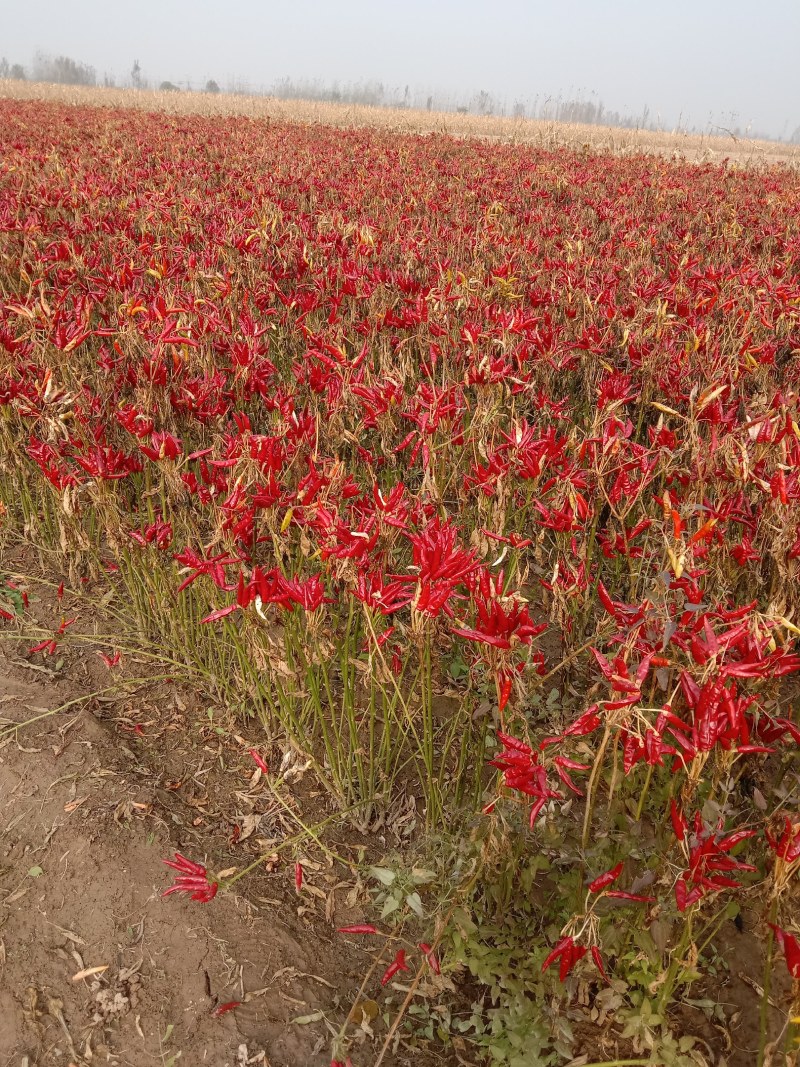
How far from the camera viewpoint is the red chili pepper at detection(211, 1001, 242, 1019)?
6.01 feet

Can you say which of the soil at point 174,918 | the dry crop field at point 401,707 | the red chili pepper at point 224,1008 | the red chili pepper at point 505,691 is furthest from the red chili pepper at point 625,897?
the red chili pepper at point 224,1008

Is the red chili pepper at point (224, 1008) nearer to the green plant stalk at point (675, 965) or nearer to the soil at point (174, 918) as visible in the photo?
the soil at point (174, 918)

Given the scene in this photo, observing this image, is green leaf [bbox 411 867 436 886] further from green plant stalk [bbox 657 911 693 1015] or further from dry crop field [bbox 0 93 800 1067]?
green plant stalk [bbox 657 911 693 1015]

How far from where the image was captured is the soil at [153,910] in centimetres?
181

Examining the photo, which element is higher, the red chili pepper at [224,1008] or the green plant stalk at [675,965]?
the green plant stalk at [675,965]

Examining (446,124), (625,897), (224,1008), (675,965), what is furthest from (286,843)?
(446,124)

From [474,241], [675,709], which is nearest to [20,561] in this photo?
[675,709]

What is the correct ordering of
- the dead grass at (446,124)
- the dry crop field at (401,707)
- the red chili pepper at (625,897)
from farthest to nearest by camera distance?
the dead grass at (446,124) → the dry crop field at (401,707) → the red chili pepper at (625,897)

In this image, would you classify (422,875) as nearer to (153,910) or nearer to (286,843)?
(286,843)

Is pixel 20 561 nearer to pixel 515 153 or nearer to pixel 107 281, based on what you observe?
pixel 107 281

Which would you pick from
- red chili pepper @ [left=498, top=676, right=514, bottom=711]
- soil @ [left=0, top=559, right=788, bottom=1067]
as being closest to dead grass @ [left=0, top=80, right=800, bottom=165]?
soil @ [left=0, top=559, right=788, bottom=1067]

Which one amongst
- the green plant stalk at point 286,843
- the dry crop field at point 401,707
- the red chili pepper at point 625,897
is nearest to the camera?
the red chili pepper at point 625,897

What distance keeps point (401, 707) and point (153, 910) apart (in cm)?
101

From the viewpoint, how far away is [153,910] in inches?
81.1
